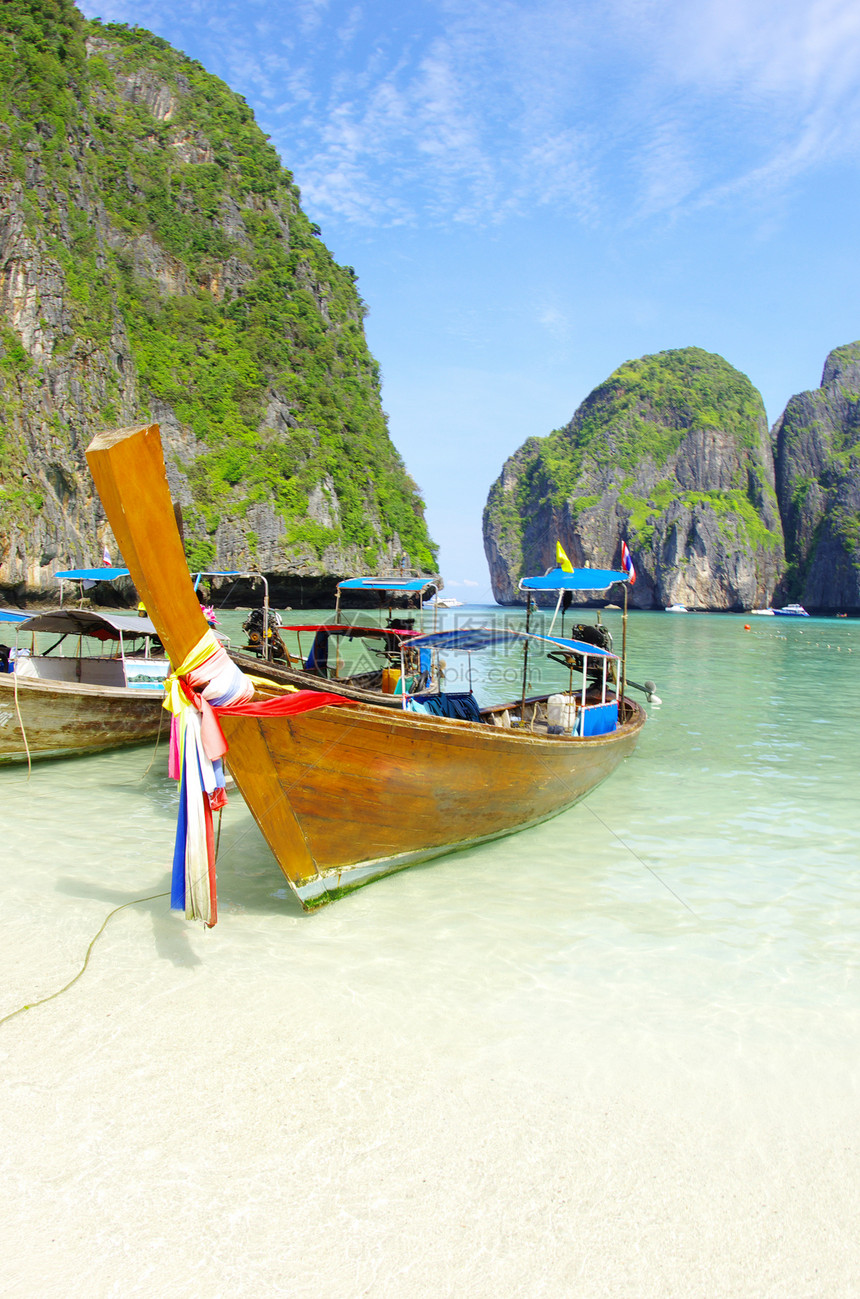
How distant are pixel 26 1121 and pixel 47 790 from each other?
5615mm

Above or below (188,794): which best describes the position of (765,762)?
below

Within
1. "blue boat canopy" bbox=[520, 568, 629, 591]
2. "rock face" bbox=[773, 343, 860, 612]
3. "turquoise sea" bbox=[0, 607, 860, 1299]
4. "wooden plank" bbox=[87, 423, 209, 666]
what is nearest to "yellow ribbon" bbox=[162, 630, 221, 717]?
"wooden plank" bbox=[87, 423, 209, 666]

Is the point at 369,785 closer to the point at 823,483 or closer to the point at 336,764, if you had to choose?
the point at 336,764

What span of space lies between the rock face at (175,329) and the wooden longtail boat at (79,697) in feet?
65.7

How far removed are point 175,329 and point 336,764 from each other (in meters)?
47.1

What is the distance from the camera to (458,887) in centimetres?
574

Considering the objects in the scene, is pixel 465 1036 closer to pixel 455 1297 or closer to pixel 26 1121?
pixel 455 1297

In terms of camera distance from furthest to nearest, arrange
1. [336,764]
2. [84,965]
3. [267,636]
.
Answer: [267,636] < [336,764] < [84,965]

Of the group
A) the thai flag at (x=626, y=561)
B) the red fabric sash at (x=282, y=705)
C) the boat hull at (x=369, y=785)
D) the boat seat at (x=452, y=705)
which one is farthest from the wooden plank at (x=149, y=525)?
the thai flag at (x=626, y=561)

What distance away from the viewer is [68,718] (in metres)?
9.23

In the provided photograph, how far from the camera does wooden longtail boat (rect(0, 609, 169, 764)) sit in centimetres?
874

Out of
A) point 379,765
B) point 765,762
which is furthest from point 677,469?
point 379,765

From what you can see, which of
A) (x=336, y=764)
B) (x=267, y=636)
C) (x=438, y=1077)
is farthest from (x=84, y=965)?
(x=267, y=636)

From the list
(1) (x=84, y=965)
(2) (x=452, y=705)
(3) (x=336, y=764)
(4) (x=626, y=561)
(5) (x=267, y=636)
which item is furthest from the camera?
(4) (x=626, y=561)
